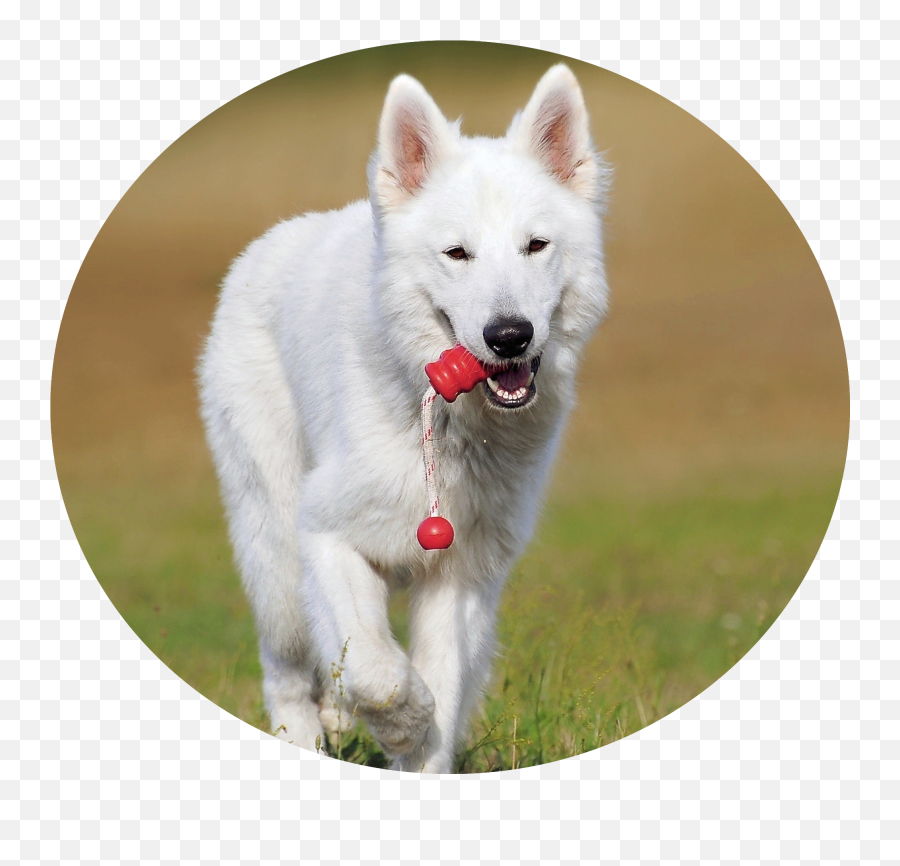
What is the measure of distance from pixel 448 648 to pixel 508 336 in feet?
5.03

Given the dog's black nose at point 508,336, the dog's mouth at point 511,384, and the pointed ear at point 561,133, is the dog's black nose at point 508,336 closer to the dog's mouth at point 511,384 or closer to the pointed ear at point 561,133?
the dog's mouth at point 511,384

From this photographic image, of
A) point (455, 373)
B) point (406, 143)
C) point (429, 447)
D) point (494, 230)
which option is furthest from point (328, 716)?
point (406, 143)

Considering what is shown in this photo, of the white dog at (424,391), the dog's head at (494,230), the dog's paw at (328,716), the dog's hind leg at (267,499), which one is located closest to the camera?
the dog's head at (494,230)

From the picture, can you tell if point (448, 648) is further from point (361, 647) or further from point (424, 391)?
point (424, 391)

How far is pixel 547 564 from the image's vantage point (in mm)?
9578

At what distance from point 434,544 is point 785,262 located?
2903mm

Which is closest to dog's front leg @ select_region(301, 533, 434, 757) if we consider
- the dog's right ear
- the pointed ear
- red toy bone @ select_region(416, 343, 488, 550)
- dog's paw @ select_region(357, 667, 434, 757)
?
dog's paw @ select_region(357, 667, 434, 757)

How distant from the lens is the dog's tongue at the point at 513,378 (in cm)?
405

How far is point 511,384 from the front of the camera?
13.4 feet

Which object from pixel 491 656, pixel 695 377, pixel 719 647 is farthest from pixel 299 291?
pixel 695 377

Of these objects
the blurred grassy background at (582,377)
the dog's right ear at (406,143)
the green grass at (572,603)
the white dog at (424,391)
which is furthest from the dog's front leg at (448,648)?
the dog's right ear at (406,143)

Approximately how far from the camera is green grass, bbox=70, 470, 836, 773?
17.4 ft

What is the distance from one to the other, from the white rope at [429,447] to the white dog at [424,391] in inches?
2.4

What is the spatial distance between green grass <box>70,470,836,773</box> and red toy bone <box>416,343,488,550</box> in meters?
0.70
